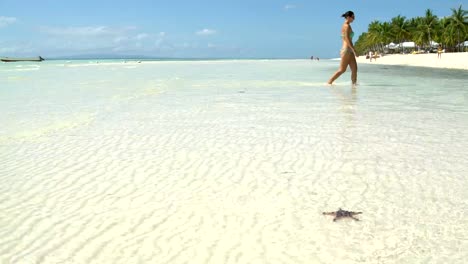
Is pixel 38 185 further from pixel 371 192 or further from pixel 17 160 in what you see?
pixel 371 192

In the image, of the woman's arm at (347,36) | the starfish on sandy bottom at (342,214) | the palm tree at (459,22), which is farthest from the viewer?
the palm tree at (459,22)

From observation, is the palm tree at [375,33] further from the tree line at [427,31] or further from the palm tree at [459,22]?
the palm tree at [459,22]

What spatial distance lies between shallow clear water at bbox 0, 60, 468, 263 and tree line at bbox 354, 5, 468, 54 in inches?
2886

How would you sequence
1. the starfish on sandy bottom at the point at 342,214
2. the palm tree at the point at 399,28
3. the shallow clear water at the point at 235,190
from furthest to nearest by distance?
the palm tree at the point at 399,28, the starfish on sandy bottom at the point at 342,214, the shallow clear water at the point at 235,190

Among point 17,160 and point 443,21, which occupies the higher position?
point 443,21

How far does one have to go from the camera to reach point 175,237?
2711 millimetres

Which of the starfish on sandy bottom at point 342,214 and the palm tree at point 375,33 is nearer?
the starfish on sandy bottom at point 342,214

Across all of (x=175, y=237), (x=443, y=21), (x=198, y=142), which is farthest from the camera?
(x=443, y=21)

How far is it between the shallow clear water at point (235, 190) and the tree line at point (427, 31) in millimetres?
73301

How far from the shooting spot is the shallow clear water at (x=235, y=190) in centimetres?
256

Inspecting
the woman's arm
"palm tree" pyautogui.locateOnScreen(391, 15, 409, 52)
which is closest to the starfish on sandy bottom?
the woman's arm

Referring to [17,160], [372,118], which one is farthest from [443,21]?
[17,160]

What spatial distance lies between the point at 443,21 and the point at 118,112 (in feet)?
260

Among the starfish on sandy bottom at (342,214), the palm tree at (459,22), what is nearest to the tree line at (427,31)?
the palm tree at (459,22)
